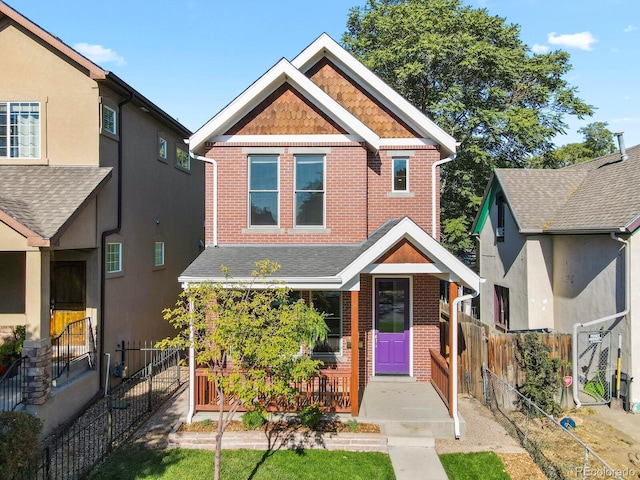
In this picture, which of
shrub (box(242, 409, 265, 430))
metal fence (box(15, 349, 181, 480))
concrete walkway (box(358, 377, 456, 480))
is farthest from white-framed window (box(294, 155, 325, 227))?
metal fence (box(15, 349, 181, 480))

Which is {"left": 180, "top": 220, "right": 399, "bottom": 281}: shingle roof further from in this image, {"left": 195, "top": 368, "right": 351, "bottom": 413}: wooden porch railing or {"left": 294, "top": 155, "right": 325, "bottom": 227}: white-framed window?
{"left": 195, "top": 368, "right": 351, "bottom": 413}: wooden porch railing

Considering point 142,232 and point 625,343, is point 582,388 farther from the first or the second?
point 142,232

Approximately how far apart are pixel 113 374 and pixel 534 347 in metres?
11.2

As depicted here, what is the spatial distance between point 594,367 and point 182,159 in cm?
1653

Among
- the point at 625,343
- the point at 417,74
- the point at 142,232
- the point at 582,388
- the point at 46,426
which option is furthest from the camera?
the point at 417,74

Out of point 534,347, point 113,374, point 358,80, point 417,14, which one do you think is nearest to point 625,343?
point 534,347

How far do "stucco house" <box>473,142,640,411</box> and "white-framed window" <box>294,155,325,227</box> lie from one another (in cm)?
734

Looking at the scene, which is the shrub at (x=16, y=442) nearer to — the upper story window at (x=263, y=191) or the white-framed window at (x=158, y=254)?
the upper story window at (x=263, y=191)

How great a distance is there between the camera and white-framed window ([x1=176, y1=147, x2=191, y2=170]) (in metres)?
17.9

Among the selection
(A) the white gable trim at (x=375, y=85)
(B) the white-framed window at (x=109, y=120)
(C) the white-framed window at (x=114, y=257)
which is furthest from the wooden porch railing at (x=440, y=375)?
(B) the white-framed window at (x=109, y=120)

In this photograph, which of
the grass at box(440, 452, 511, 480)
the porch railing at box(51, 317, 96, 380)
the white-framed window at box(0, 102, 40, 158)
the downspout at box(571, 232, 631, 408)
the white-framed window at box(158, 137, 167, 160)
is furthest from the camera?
the white-framed window at box(158, 137, 167, 160)

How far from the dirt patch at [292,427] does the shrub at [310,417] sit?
128mm

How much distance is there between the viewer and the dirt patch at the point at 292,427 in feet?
29.3

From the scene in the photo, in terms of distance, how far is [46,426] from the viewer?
29.8 feet
